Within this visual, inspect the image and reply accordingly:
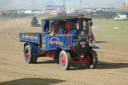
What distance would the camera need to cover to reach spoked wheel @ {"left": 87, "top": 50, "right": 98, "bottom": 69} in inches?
411

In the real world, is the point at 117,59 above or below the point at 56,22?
below

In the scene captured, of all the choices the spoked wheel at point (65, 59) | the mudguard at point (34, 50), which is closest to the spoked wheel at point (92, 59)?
the spoked wheel at point (65, 59)

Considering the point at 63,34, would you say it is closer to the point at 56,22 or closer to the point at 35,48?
the point at 56,22

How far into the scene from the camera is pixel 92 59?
34.9 feet

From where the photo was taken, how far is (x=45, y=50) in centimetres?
1157

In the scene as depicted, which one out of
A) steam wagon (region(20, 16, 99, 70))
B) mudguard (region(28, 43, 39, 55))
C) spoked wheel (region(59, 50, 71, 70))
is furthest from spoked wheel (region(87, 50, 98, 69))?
mudguard (region(28, 43, 39, 55))

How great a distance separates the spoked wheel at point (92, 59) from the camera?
10445 mm

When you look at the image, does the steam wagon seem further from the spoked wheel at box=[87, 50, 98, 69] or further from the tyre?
the tyre

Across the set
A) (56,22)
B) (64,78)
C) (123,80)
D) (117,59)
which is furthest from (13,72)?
(117,59)

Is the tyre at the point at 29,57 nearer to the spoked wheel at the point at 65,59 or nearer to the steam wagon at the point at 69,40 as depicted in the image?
the steam wagon at the point at 69,40

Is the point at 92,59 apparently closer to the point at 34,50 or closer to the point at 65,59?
the point at 65,59

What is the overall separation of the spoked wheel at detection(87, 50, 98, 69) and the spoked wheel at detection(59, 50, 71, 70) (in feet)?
3.56

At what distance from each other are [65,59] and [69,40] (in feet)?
2.47

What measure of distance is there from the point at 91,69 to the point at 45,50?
2.36 metres
